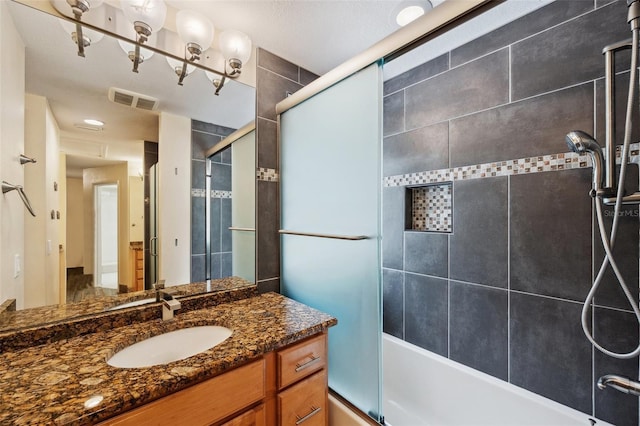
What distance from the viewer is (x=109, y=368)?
790mm

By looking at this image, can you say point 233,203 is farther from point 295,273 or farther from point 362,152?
point 362,152

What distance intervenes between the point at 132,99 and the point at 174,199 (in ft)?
1.61

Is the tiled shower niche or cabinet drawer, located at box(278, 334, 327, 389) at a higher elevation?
the tiled shower niche

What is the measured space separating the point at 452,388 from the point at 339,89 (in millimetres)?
1962

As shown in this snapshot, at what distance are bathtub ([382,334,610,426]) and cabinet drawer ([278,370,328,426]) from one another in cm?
76

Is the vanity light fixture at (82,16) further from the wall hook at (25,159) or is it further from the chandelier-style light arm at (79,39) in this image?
the wall hook at (25,159)

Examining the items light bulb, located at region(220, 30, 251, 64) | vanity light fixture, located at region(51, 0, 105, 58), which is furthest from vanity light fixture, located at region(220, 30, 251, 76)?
vanity light fixture, located at region(51, 0, 105, 58)

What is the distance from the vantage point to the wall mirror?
1047 mm

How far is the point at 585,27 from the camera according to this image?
52.8 inches

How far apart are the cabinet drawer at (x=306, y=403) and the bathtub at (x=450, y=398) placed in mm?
757

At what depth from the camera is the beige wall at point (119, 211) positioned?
3.73ft

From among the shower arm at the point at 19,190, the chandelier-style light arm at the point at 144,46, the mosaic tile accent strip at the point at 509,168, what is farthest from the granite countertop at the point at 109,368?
the mosaic tile accent strip at the point at 509,168

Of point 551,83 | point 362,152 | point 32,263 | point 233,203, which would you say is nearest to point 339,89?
point 362,152

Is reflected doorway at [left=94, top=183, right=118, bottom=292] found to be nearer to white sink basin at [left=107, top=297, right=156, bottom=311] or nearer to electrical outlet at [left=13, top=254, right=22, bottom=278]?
white sink basin at [left=107, top=297, right=156, bottom=311]
